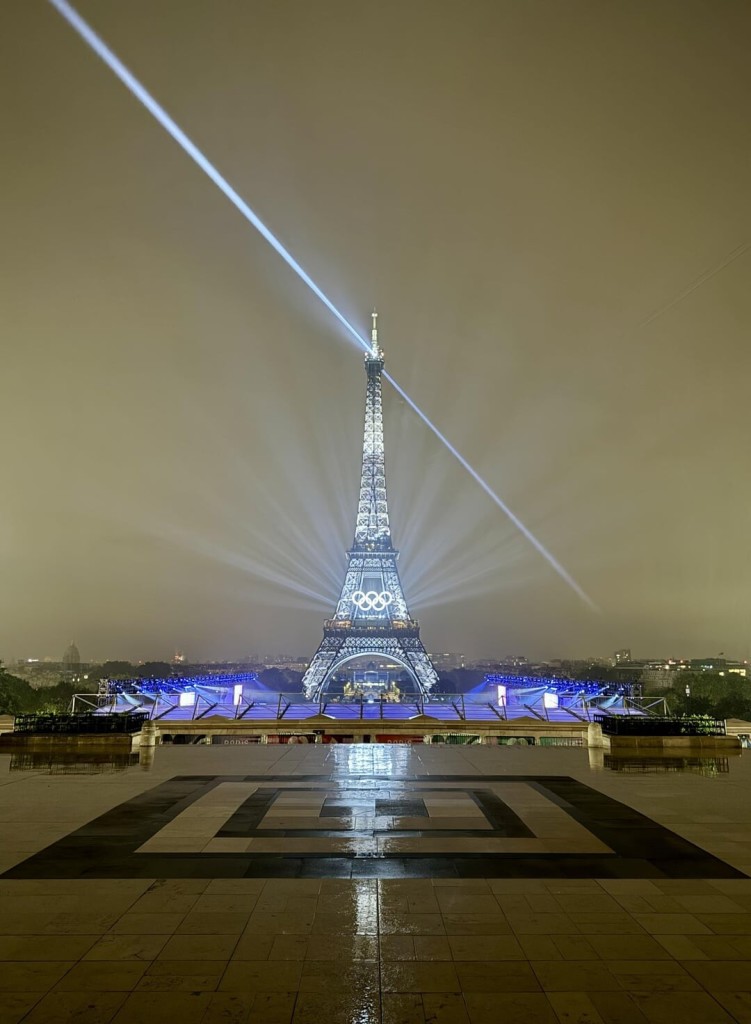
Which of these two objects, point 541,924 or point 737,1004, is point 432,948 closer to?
point 541,924

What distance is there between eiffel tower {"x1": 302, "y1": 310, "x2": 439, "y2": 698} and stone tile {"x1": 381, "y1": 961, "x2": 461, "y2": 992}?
81500mm

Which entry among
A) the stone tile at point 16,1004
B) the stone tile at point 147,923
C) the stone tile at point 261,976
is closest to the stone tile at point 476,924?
the stone tile at point 261,976

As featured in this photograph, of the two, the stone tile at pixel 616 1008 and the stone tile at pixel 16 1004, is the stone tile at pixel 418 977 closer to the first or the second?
the stone tile at pixel 616 1008

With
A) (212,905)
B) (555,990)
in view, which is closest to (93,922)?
(212,905)

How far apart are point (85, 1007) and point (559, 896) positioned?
569 centimetres

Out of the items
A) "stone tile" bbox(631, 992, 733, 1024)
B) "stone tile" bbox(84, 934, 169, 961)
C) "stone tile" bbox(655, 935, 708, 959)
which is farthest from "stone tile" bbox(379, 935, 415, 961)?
"stone tile" bbox(655, 935, 708, 959)

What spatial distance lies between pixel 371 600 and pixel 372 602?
1.17 ft

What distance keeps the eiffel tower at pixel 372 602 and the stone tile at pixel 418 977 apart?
3209 inches

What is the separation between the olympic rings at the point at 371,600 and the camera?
98719 mm

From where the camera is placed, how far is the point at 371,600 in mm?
101000

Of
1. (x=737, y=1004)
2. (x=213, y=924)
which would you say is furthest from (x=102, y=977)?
(x=737, y=1004)

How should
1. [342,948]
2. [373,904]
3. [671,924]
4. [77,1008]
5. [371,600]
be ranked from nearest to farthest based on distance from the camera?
[77,1008] < [342,948] < [671,924] < [373,904] < [371,600]

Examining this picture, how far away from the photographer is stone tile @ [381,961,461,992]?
609 centimetres

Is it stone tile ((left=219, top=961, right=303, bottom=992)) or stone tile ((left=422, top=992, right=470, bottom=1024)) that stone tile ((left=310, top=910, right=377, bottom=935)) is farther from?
stone tile ((left=422, top=992, right=470, bottom=1024))
